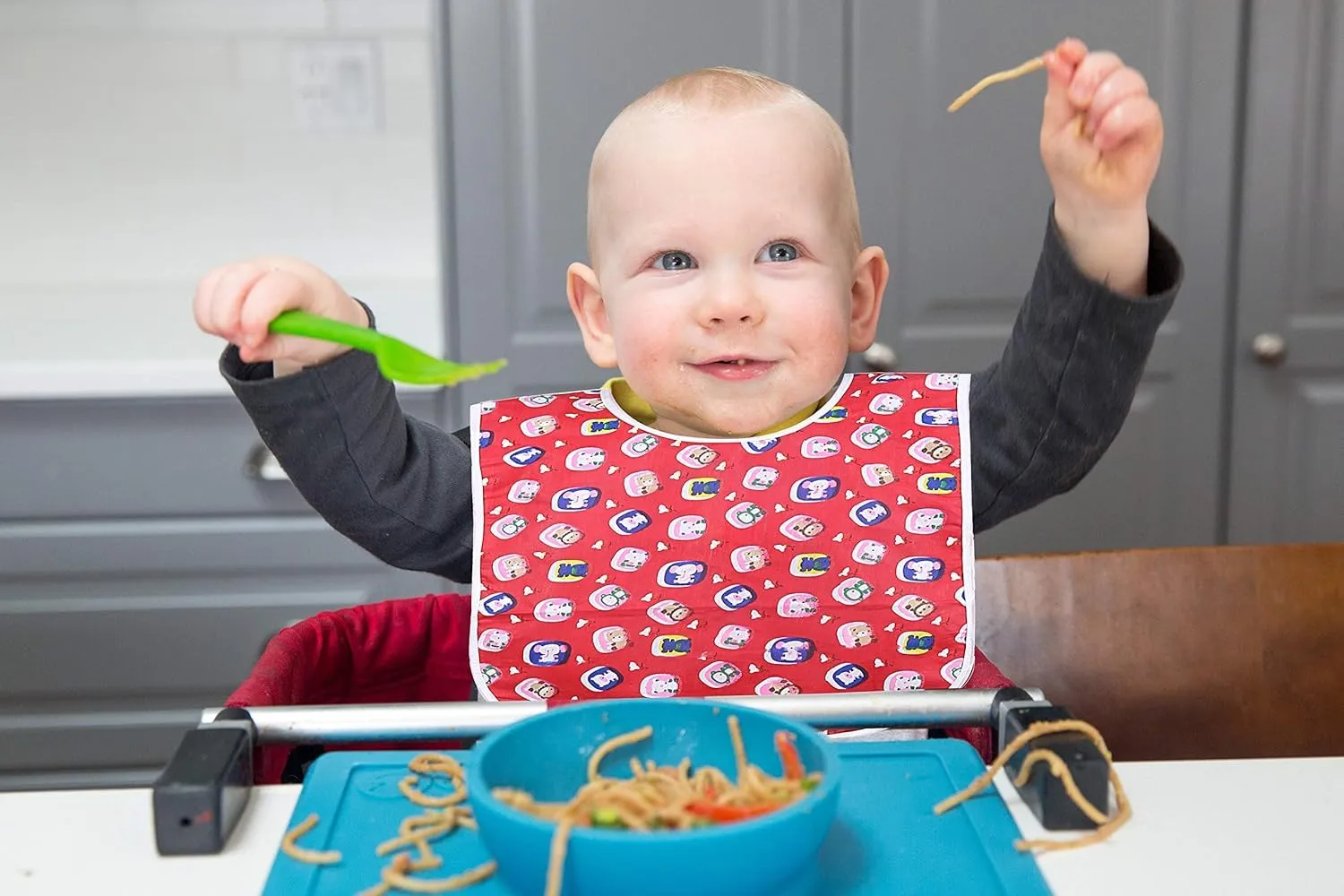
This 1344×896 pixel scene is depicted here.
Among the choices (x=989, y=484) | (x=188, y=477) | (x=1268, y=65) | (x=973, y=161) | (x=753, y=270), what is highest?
(x=1268, y=65)

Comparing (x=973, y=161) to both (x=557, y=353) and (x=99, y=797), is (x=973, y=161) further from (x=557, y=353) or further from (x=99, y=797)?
(x=99, y=797)

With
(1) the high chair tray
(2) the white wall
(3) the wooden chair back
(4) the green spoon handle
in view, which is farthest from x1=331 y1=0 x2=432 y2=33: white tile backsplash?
(1) the high chair tray

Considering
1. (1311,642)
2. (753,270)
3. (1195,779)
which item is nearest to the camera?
(1195,779)

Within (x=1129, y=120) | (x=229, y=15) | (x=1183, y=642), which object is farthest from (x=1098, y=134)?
(x=229, y=15)

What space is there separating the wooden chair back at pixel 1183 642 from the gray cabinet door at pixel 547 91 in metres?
1.03

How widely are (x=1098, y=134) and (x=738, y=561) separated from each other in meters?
0.41

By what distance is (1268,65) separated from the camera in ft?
6.55

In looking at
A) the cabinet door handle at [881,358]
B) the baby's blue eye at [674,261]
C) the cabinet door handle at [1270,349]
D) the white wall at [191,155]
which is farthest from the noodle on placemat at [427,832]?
the cabinet door handle at [1270,349]

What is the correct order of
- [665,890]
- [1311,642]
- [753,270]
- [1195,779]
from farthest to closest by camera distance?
[1311,642] < [753,270] < [1195,779] < [665,890]

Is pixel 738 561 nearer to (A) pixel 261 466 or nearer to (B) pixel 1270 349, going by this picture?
(A) pixel 261 466

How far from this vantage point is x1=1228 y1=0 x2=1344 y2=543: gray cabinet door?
2000 mm

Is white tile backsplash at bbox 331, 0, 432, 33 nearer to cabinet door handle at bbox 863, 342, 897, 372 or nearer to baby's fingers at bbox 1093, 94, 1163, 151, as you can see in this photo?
cabinet door handle at bbox 863, 342, 897, 372

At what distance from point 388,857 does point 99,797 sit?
0.20 metres

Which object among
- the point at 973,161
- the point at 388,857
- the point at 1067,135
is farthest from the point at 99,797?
the point at 973,161
